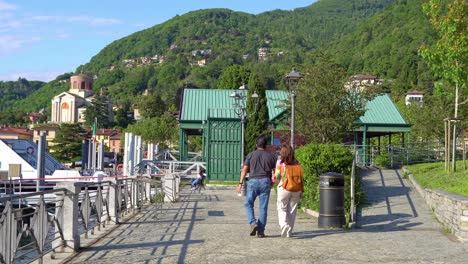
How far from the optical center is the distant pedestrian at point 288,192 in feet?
37.4

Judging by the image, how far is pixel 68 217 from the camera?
986 centimetres

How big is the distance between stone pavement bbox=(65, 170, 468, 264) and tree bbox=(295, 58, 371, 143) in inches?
412

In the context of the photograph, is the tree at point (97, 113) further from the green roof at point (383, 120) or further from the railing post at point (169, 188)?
the railing post at point (169, 188)

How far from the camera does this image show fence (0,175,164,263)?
7716 mm

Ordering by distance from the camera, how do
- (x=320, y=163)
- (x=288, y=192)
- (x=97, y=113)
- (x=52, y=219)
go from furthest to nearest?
(x=97, y=113), (x=320, y=163), (x=288, y=192), (x=52, y=219)

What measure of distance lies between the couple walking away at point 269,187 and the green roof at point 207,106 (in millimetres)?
30975

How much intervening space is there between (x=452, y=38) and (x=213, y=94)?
2989 cm

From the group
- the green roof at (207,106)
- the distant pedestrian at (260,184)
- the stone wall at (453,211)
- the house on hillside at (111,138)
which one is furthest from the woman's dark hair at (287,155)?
the house on hillside at (111,138)

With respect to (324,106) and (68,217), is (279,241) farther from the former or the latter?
(324,106)

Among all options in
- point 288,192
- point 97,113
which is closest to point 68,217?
point 288,192

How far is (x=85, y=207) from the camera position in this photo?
11.6 metres

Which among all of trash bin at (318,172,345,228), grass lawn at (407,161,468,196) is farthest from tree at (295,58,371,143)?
trash bin at (318,172,345,228)

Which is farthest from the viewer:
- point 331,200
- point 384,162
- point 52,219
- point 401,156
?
point 401,156

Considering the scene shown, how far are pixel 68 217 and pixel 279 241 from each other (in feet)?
11.5
